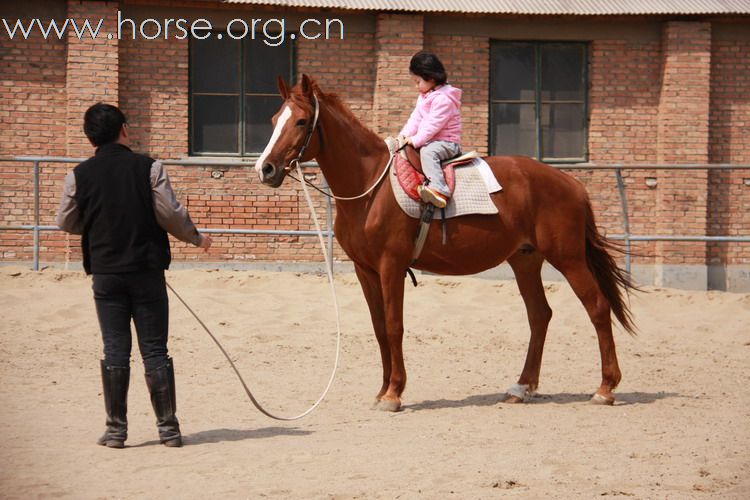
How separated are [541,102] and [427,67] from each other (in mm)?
8653

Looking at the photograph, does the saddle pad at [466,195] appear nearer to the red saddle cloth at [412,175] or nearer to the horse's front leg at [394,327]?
the red saddle cloth at [412,175]

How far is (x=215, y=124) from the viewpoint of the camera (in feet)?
49.4

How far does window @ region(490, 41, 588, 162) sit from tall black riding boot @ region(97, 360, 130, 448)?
10.3 m

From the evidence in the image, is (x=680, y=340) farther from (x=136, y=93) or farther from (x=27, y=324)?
(x=136, y=93)

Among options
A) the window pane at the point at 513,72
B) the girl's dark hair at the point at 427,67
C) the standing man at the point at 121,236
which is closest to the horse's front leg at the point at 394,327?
the girl's dark hair at the point at 427,67

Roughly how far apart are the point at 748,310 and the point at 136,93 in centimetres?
824

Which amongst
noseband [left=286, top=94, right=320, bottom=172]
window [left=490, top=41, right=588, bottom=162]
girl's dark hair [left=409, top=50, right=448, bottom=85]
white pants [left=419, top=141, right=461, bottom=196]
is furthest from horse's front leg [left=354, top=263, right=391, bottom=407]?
window [left=490, top=41, right=588, bottom=162]

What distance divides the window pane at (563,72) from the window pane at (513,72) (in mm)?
202

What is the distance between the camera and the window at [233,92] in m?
15.0

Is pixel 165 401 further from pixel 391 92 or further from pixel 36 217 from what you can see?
pixel 391 92

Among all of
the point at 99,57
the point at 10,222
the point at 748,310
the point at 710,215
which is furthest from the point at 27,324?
the point at 710,215

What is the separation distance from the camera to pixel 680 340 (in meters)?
10.8

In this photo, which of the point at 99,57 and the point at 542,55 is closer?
the point at 99,57

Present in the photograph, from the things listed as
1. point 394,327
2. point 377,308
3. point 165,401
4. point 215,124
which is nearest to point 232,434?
point 165,401
